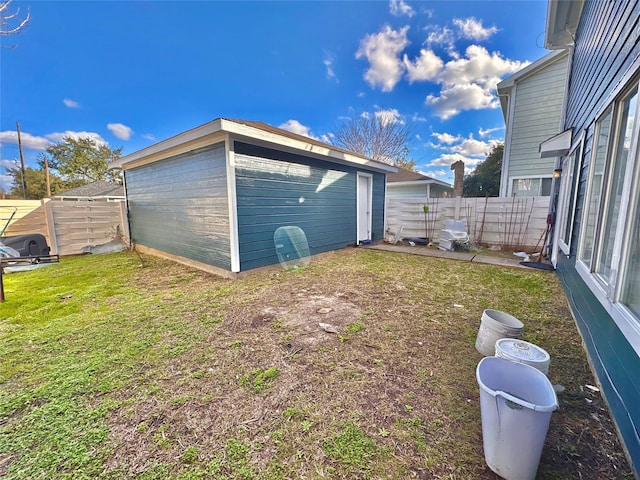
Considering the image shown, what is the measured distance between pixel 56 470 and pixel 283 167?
468 centimetres

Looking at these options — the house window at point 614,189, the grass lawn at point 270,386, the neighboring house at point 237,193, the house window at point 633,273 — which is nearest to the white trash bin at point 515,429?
the grass lawn at point 270,386

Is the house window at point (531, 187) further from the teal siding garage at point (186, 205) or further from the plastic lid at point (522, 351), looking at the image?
the teal siding garage at point (186, 205)

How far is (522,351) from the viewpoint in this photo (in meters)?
1.64

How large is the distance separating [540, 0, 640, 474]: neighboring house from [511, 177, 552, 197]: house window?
459cm

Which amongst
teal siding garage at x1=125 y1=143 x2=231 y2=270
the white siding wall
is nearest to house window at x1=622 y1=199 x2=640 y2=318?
teal siding garage at x1=125 y1=143 x2=231 y2=270

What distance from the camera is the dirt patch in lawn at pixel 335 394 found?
4.01 ft

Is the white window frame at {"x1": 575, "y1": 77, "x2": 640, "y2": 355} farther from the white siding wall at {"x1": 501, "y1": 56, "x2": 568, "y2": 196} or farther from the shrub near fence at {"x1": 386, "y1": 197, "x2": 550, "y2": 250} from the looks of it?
the white siding wall at {"x1": 501, "y1": 56, "x2": 568, "y2": 196}

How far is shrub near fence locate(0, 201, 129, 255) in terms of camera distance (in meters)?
6.41

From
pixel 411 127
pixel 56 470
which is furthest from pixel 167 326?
pixel 411 127

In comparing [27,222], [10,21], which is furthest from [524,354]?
[27,222]

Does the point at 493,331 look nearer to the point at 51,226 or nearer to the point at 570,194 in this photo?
the point at 570,194

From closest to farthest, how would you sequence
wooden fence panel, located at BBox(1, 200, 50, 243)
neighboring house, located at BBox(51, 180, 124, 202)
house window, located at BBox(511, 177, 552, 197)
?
wooden fence panel, located at BBox(1, 200, 50, 243)
house window, located at BBox(511, 177, 552, 197)
neighboring house, located at BBox(51, 180, 124, 202)

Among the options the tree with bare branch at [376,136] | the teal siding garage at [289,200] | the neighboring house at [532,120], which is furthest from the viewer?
the tree with bare branch at [376,136]

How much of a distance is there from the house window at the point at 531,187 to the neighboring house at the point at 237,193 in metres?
4.56
